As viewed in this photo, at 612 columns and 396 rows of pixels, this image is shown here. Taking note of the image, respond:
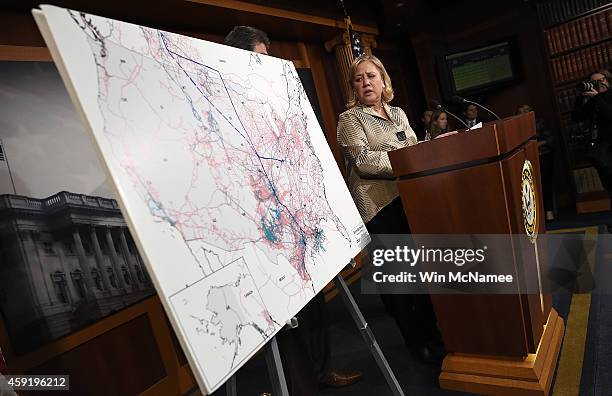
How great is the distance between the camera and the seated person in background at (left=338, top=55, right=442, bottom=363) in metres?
1.73

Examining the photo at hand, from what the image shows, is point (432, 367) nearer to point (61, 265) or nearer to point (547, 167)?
point (61, 265)

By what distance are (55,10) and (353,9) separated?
392cm

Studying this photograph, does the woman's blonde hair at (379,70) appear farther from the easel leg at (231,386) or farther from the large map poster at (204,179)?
the easel leg at (231,386)

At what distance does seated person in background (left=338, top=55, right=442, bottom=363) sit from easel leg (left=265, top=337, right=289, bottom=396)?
0.98m

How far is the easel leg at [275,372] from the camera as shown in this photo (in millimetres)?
866

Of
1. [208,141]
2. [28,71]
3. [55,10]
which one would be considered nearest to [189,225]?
[208,141]

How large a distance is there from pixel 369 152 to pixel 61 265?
1.36 meters

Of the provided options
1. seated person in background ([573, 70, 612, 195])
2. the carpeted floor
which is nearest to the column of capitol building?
the carpeted floor

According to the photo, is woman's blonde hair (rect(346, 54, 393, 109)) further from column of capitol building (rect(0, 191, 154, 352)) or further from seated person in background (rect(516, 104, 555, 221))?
seated person in background (rect(516, 104, 555, 221))

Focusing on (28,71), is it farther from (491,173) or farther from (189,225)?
(491,173)

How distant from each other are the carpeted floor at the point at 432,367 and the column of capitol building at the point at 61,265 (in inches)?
28.9

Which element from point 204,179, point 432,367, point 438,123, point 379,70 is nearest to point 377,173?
point 379,70

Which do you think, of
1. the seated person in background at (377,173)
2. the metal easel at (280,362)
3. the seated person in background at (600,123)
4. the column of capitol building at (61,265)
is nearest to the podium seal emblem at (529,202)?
the seated person in background at (377,173)

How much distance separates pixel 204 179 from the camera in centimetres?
84
